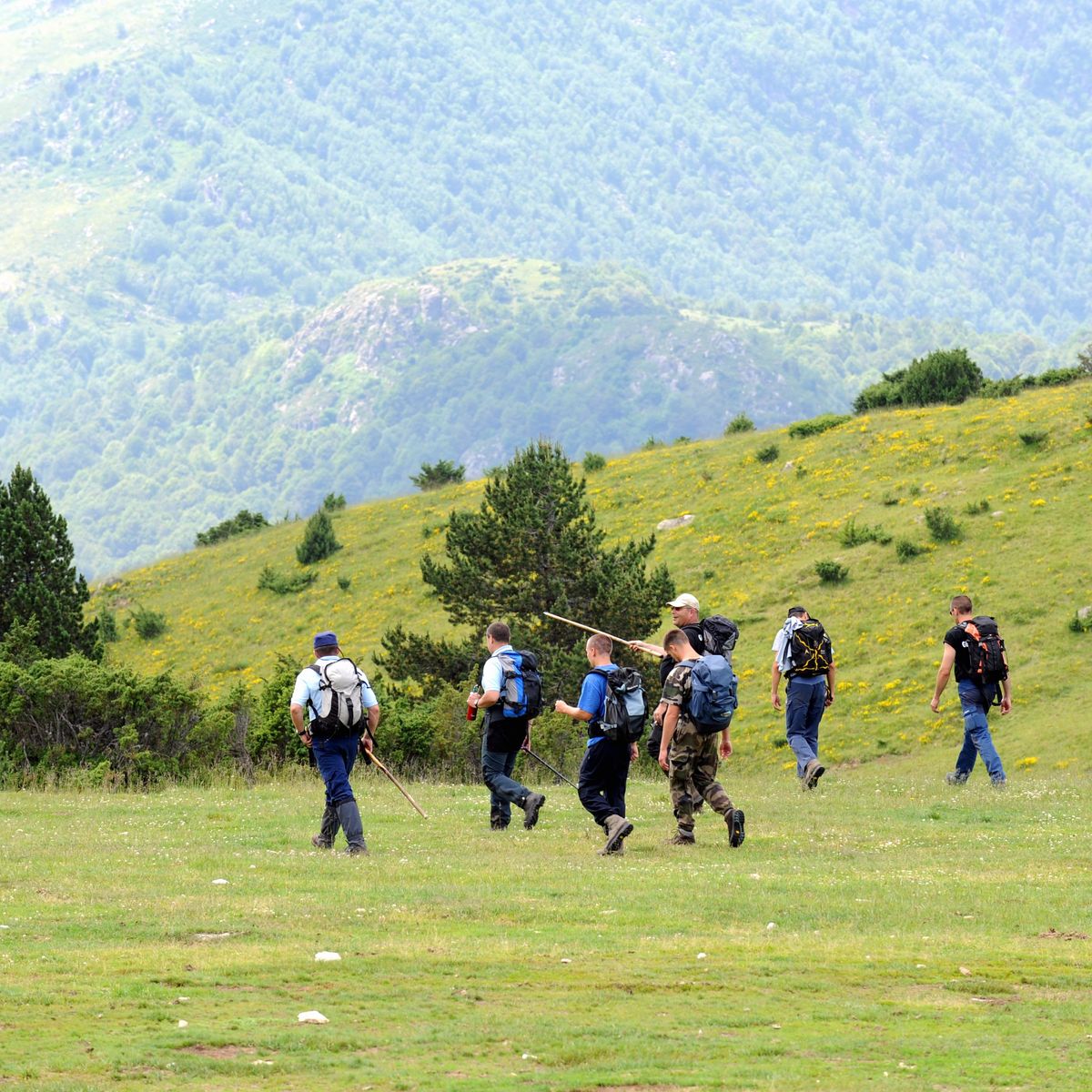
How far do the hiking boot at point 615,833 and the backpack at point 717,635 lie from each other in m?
2.34

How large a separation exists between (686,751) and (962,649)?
6.01 meters

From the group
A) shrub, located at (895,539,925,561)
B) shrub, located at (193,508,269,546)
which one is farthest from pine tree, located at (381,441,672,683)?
shrub, located at (193,508,269,546)

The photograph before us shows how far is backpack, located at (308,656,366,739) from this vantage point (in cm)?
1510

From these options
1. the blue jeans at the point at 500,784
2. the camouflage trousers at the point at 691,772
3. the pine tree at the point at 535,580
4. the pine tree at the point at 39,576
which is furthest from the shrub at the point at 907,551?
A: the camouflage trousers at the point at 691,772

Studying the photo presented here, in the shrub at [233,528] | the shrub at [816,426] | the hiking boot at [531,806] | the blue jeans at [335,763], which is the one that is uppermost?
the shrub at [816,426]

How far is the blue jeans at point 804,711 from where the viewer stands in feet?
67.1

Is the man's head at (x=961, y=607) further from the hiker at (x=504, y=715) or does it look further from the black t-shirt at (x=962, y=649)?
the hiker at (x=504, y=715)

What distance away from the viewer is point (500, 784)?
54.5 ft

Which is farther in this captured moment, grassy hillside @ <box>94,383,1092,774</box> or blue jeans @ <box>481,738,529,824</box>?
grassy hillside @ <box>94,383,1092,774</box>

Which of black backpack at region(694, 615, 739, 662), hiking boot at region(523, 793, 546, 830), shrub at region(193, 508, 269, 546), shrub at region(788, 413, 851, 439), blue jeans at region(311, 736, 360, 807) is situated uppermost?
shrub at region(788, 413, 851, 439)

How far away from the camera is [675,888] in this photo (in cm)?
1299

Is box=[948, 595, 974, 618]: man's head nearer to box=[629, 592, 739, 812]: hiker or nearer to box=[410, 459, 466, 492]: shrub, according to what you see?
box=[629, 592, 739, 812]: hiker

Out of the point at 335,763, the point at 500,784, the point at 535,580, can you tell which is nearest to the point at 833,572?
the point at 535,580

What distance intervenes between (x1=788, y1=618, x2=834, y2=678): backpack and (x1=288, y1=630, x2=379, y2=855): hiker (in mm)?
6543
